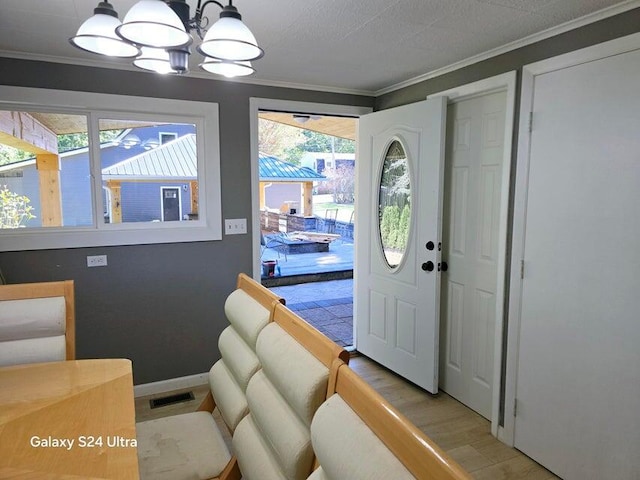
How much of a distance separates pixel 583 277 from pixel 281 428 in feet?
5.27

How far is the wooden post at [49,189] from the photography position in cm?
271

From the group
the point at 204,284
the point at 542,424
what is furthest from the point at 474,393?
the point at 204,284

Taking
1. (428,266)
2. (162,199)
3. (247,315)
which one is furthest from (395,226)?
(247,315)

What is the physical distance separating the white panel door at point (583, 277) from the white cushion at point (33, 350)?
2265 mm

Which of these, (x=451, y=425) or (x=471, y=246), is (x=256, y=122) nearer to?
(x=471, y=246)

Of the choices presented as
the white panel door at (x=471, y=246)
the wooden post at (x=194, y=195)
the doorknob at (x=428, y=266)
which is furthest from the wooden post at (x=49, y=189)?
the white panel door at (x=471, y=246)

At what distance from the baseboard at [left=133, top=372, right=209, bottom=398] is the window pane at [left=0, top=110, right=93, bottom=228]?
120 centimetres

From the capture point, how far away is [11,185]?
2654 millimetres

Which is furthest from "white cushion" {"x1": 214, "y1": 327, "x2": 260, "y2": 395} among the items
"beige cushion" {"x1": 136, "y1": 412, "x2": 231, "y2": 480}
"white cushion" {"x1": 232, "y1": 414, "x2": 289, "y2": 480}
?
"beige cushion" {"x1": 136, "y1": 412, "x2": 231, "y2": 480}

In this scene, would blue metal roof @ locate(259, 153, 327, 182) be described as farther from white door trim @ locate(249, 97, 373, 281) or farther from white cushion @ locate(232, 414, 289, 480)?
white cushion @ locate(232, 414, 289, 480)

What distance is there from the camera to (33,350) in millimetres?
1760

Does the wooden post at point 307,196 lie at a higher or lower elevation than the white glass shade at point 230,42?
lower

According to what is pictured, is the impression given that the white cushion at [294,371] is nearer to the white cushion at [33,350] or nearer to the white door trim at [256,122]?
the white cushion at [33,350]

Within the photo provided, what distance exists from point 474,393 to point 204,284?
2.00 meters
